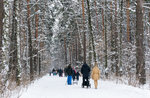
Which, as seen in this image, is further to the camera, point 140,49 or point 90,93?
point 140,49

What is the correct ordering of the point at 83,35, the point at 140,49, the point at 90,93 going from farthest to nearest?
the point at 83,35
the point at 140,49
the point at 90,93

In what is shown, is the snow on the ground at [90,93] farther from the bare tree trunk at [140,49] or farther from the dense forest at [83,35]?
the bare tree trunk at [140,49]

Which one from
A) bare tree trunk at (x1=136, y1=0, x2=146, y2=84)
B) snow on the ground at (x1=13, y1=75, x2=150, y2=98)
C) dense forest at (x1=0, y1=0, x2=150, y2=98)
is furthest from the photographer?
bare tree trunk at (x1=136, y1=0, x2=146, y2=84)

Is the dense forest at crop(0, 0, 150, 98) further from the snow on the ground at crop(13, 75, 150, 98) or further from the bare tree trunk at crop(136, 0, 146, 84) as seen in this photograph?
the snow on the ground at crop(13, 75, 150, 98)

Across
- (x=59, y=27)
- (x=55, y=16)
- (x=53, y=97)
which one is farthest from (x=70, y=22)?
(x=53, y=97)

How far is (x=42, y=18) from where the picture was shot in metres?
36.4

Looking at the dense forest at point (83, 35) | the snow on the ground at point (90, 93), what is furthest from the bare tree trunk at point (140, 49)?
the snow on the ground at point (90, 93)

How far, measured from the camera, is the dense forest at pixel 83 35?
44.2ft

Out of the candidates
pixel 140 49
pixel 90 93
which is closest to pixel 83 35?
pixel 140 49

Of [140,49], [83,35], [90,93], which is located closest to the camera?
[90,93]

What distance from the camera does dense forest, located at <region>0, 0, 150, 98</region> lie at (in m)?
13.5

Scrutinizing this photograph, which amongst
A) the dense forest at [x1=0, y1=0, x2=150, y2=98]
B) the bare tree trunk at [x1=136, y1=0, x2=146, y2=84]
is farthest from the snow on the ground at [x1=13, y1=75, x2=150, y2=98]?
the bare tree trunk at [x1=136, y1=0, x2=146, y2=84]

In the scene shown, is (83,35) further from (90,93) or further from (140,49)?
(90,93)

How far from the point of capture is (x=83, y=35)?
133 ft
